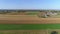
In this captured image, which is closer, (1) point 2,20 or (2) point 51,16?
(1) point 2,20

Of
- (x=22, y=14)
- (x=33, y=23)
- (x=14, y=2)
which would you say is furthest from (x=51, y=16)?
(x=14, y=2)

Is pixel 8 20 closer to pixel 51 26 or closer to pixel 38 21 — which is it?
pixel 38 21

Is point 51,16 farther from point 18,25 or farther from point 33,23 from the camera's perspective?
point 18,25

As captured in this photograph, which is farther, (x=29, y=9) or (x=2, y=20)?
(x=29, y=9)

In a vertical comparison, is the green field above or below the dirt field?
below

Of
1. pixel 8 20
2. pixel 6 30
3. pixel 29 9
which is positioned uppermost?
pixel 29 9

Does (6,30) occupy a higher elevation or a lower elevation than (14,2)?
lower

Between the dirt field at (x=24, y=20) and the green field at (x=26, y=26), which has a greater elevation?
the dirt field at (x=24, y=20)

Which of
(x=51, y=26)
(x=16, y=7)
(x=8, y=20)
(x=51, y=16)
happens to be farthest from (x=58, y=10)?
(x=8, y=20)

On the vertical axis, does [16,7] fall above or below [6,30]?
above
